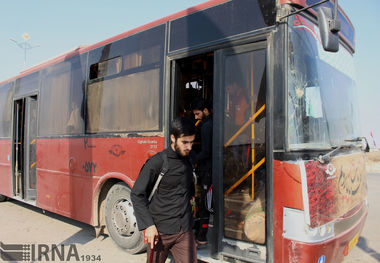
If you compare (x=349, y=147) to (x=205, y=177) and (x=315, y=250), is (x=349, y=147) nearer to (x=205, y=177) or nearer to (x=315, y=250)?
(x=315, y=250)

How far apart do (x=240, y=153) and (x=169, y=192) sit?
3.69 ft

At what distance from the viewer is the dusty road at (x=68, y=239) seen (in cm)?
471

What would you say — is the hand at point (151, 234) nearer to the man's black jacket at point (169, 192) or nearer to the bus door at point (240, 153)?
the man's black jacket at point (169, 192)

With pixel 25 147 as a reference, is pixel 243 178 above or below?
below

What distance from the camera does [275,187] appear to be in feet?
10.4

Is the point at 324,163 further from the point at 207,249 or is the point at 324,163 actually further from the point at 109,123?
the point at 109,123

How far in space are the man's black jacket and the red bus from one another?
927mm

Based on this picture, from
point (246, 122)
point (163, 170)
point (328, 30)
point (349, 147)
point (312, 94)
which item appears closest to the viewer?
point (163, 170)

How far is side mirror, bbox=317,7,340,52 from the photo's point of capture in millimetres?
2939

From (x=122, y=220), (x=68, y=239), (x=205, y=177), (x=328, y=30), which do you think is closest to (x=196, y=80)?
(x=205, y=177)

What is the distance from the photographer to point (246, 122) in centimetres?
361

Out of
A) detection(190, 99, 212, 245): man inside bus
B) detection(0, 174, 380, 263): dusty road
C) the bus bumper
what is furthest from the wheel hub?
the bus bumper

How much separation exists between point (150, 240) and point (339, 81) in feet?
9.82

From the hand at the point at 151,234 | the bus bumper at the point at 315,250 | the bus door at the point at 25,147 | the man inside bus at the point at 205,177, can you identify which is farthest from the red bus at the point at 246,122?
the bus door at the point at 25,147
